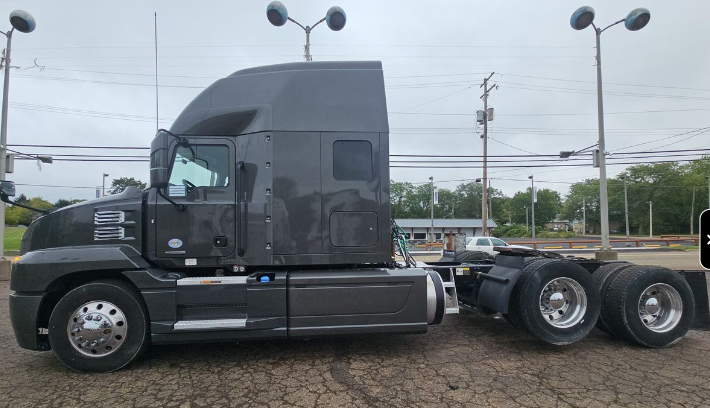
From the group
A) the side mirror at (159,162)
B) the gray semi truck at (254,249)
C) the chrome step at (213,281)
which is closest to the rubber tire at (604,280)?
the gray semi truck at (254,249)

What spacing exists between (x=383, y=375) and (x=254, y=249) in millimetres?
1946

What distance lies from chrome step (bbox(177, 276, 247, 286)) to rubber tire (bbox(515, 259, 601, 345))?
3.29 meters

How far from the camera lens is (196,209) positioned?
14.1 feet

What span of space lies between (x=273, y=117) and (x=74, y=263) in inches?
104

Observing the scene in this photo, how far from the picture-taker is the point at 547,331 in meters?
4.50

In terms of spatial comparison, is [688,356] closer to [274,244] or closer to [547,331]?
[547,331]

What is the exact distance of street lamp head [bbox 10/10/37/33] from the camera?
32.3 feet

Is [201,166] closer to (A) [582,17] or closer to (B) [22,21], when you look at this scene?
(B) [22,21]

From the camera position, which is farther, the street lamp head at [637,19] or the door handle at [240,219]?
the street lamp head at [637,19]

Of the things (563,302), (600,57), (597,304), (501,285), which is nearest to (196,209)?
(501,285)

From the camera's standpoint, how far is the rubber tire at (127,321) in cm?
399

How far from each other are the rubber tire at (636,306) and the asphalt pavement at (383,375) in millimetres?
161

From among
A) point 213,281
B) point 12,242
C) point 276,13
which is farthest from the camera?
point 12,242

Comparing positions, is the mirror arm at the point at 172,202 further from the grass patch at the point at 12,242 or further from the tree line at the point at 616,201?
the tree line at the point at 616,201
